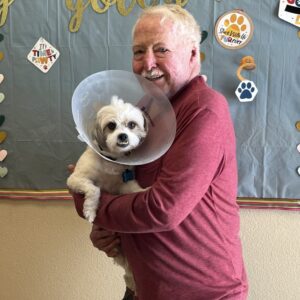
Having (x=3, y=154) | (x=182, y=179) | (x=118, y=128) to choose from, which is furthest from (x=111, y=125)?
(x=3, y=154)

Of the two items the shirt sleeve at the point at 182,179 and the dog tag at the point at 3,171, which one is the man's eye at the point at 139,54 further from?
the dog tag at the point at 3,171

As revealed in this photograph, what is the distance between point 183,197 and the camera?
725 mm

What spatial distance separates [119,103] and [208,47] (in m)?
0.47

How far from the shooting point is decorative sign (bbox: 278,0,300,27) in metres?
1.15

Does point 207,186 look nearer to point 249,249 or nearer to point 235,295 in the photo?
point 235,295

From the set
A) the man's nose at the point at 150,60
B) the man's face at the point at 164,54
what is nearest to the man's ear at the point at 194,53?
the man's face at the point at 164,54

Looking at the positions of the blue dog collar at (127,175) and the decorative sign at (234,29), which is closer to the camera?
the blue dog collar at (127,175)

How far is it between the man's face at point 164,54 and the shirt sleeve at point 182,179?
0.17 metres

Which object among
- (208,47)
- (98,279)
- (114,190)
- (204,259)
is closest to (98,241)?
(114,190)

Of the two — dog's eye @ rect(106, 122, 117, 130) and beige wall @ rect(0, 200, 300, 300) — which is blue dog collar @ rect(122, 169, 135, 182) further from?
beige wall @ rect(0, 200, 300, 300)

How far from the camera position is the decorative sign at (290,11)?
3.76 feet

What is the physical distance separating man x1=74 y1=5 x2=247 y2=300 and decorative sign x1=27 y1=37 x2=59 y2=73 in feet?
1.67

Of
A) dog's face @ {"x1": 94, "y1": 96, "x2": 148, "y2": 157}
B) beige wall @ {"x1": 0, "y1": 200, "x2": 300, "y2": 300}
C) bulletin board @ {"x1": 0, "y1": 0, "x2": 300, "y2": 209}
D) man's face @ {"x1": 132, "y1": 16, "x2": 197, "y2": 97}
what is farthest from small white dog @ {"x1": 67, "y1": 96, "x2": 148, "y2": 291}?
beige wall @ {"x1": 0, "y1": 200, "x2": 300, "y2": 300}

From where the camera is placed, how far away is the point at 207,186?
76 centimetres
